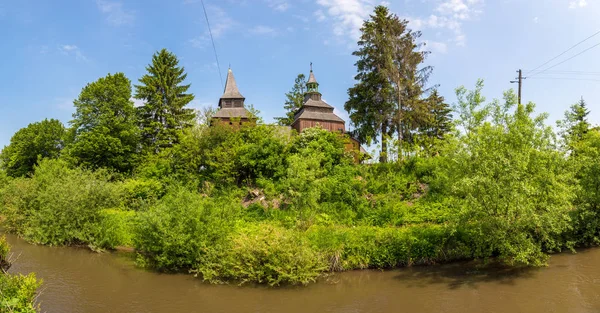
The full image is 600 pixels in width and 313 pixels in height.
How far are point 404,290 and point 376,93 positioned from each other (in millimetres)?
20781

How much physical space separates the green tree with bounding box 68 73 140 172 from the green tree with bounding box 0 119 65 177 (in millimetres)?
11466

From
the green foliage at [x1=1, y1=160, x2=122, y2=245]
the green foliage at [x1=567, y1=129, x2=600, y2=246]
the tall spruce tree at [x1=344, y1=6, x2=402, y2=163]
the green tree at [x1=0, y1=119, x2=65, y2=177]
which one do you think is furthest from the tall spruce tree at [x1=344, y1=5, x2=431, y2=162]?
the green tree at [x1=0, y1=119, x2=65, y2=177]

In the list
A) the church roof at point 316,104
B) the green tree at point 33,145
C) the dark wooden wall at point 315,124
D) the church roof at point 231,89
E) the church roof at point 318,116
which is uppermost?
the church roof at point 231,89

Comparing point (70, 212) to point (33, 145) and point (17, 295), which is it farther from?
point (33, 145)

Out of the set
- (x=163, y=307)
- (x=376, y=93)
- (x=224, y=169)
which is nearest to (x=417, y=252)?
(x=163, y=307)

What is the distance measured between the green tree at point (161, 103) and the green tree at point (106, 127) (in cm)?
121

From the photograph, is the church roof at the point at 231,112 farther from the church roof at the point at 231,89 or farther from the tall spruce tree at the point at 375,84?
the tall spruce tree at the point at 375,84

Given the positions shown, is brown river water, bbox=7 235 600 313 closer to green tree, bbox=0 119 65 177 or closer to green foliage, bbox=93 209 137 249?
green foliage, bbox=93 209 137 249

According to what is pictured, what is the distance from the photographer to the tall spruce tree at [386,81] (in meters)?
28.0

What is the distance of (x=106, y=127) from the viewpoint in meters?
33.3

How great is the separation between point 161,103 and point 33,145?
20.3 m

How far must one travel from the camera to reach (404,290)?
11727 millimetres

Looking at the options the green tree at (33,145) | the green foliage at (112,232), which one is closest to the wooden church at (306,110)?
the green foliage at (112,232)

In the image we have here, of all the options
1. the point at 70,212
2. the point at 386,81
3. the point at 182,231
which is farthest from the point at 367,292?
the point at 386,81
